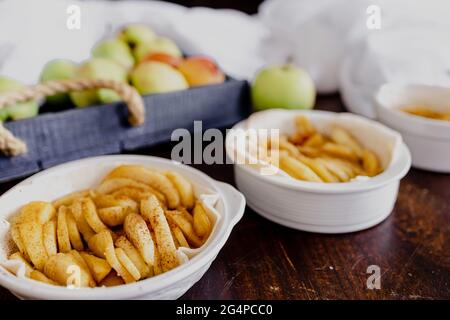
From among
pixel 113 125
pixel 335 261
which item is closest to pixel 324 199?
pixel 335 261

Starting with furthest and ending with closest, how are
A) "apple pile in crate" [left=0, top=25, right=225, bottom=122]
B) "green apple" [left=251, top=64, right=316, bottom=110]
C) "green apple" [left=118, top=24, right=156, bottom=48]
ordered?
"green apple" [left=118, top=24, right=156, bottom=48], "green apple" [left=251, top=64, right=316, bottom=110], "apple pile in crate" [left=0, top=25, right=225, bottom=122]

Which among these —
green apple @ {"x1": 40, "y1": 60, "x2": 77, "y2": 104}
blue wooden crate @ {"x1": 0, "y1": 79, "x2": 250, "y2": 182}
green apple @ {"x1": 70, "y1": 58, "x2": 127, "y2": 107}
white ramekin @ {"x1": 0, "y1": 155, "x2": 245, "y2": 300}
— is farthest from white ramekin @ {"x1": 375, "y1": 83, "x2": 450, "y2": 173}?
green apple @ {"x1": 40, "y1": 60, "x2": 77, "y2": 104}

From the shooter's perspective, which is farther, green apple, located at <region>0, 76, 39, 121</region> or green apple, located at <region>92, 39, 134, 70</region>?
green apple, located at <region>92, 39, 134, 70</region>

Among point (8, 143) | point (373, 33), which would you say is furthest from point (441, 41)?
point (8, 143)

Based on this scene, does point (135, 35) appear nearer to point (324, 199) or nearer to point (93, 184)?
point (93, 184)

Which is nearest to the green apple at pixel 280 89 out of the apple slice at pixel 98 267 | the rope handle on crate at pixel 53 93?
the rope handle on crate at pixel 53 93

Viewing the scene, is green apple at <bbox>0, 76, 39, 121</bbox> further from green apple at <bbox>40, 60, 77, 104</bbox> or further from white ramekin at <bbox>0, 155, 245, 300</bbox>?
white ramekin at <bbox>0, 155, 245, 300</bbox>

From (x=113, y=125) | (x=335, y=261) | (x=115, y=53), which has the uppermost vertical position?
(x=115, y=53)

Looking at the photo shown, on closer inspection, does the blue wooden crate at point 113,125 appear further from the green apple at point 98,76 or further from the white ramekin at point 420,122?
the white ramekin at point 420,122
